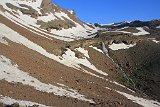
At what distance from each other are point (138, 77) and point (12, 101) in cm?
4043

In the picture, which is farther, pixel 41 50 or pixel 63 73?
pixel 41 50

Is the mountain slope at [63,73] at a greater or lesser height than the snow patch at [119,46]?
lesser

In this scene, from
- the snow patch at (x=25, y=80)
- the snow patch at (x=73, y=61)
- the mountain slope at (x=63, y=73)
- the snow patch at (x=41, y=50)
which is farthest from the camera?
the snow patch at (x=73, y=61)

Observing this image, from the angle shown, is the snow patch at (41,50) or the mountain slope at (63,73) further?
the snow patch at (41,50)

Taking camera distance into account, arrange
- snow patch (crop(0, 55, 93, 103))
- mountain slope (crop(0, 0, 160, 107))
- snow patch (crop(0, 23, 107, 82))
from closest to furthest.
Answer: mountain slope (crop(0, 0, 160, 107)) → snow patch (crop(0, 55, 93, 103)) → snow patch (crop(0, 23, 107, 82))

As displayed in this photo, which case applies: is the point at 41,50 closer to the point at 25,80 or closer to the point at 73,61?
the point at 73,61

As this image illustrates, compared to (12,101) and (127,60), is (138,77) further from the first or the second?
(12,101)

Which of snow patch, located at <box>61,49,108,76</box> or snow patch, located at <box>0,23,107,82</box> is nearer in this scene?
snow patch, located at <box>0,23,107,82</box>

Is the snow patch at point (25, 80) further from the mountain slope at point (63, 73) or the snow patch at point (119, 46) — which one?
the snow patch at point (119, 46)

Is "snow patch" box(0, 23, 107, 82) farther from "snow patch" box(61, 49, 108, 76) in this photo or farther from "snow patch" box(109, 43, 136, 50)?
"snow patch" box(109, 43, 136, 50)

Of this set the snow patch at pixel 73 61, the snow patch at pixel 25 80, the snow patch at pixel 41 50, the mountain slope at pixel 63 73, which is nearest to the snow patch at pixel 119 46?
the mountain slope at pixel 63 73

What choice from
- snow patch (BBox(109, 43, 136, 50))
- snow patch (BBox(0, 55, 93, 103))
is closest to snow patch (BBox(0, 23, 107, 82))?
snow patch (BBox(0, 55, 93, 103))

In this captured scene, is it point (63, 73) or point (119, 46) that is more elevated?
point (119, 46)

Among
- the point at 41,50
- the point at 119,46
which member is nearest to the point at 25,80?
the point at 41,50
